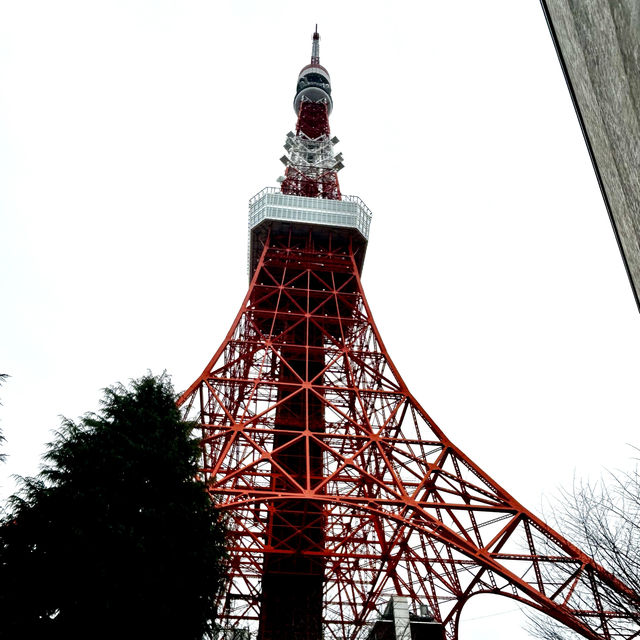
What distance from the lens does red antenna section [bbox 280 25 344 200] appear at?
25031 mm

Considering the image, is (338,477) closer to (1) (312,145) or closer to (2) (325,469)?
(2) (325,469)

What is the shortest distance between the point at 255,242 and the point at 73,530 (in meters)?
16.3

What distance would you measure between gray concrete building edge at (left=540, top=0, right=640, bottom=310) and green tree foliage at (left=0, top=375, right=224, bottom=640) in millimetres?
6093

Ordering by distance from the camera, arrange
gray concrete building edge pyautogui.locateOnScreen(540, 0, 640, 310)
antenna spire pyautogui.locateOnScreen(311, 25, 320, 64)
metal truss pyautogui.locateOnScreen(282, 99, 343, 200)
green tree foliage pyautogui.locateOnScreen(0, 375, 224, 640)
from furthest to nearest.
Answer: antenna spire pyautogui.locateOnScreen(311, 25, 320, 64)
metal truss pyautogui.locateOnScreen(282, 99, 343, 200)
green tree foliage pyautogui.locateOnScreen(0, 375, 224, 640)
gray concrete building edge pyautogui.locateOnScreen(540, 0, 640, 310)

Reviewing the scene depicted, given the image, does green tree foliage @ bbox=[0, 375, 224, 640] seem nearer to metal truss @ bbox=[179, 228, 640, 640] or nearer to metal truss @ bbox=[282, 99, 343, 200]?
metal truss @ bbox=[179, 228, 640, 640]

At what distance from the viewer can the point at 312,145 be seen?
90.6 ft

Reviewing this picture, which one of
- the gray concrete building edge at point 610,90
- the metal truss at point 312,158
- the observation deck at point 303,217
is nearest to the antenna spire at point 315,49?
the metal truss at point 312,158

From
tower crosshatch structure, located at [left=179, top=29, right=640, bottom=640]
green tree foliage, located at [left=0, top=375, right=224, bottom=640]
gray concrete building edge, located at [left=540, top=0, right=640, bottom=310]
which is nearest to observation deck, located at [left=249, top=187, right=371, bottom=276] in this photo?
tower crosshatch structure, located at [left=179, top=29, right=640, bottom=640]

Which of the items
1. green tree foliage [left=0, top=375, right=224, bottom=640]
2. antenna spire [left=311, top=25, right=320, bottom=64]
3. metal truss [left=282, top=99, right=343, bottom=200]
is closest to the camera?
green tree foliage [left=0, top=375, right=224, bottom=640]

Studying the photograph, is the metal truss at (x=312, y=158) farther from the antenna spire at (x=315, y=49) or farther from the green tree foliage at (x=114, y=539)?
the green tree foliage at (x=114, y=539)

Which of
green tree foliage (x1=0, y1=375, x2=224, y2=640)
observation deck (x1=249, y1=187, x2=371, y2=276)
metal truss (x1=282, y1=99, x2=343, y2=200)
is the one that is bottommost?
green tree foliage (x1=0, y1=375, x2=224, y2=640)

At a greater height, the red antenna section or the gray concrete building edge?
the red antenna section

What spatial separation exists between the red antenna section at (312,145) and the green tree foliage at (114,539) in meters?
17.8

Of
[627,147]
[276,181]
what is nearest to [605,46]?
[627,147]
